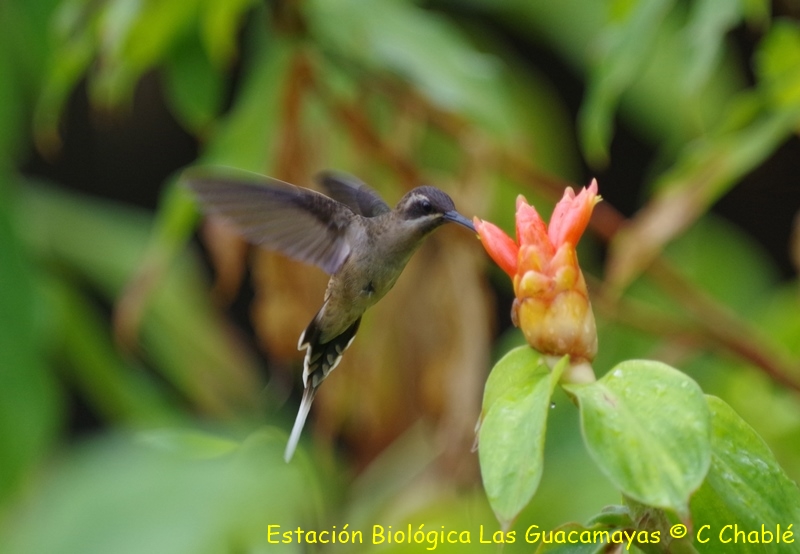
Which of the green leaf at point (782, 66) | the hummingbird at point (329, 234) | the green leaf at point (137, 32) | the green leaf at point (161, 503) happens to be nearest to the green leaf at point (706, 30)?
the green leaf at point (782, 66)

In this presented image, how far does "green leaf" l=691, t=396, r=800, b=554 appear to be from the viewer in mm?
609

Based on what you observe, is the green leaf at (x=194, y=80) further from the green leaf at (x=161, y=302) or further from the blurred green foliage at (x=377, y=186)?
the green leaf at (x=161, y=302)

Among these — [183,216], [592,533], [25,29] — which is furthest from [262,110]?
[592,533]

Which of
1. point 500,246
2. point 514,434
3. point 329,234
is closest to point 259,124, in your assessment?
point 329,234

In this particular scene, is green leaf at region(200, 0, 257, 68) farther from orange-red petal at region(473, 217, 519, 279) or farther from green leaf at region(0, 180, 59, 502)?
orange-red petal at region(473, 217, 519, 279)

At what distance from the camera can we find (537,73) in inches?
110

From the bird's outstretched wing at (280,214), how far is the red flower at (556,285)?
1.06 feet

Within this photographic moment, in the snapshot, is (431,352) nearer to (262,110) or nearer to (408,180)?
(408,180)

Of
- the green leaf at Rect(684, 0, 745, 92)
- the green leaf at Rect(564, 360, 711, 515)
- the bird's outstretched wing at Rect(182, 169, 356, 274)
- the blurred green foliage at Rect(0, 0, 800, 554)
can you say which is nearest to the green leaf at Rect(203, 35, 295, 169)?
the blurred green foliage at Rect(0, 0, 800, 554)

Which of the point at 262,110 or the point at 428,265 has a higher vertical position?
the point at 262,110

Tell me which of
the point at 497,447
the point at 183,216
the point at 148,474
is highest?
the point at 497,447

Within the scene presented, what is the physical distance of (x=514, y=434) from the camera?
22.5 inches

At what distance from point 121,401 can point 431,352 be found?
887mm

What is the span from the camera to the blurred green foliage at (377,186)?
1183mm
